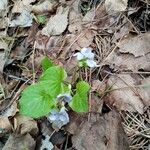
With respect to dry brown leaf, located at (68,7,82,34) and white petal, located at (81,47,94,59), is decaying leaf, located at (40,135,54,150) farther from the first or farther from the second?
dry brown leaf, located at (68,7,82,34)

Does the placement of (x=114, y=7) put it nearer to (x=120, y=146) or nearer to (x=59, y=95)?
(x=59, y=95)

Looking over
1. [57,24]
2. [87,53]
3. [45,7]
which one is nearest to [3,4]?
[45,7]

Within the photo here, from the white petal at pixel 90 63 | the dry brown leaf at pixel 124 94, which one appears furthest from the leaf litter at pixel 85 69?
the white petal at pixel 90 63

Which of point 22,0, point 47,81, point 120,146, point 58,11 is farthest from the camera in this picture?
point 22,0

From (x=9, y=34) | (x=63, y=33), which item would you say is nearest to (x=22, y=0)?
(x=9, y=34)

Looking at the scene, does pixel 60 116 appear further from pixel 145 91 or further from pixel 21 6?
pixel 21 6

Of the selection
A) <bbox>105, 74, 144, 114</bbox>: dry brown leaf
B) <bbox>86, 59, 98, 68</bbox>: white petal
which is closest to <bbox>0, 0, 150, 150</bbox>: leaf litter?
<bbox>105, 74, 144, 114</bbox>: dry brown leaf

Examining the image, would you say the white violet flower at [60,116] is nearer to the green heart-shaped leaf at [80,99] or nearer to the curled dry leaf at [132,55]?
the green heart-shaped leaf at [80,99]
